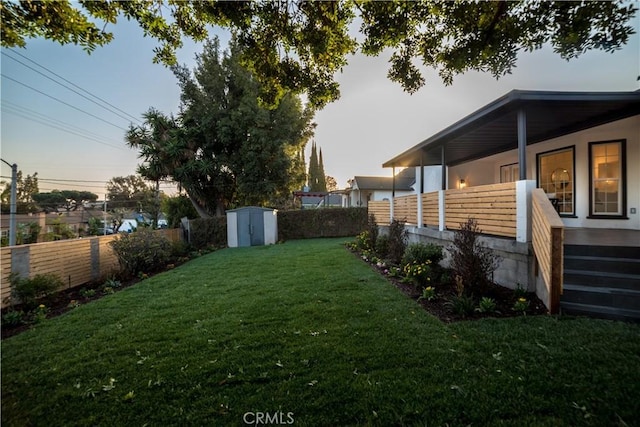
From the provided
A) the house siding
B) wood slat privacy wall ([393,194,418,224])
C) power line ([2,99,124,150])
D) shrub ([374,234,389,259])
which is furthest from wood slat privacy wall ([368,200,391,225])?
power line ([2,99,124,150])

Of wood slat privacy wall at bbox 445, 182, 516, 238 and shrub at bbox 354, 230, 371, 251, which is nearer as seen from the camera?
wood slat privacy wall at bbox 445, 182, 516, 238

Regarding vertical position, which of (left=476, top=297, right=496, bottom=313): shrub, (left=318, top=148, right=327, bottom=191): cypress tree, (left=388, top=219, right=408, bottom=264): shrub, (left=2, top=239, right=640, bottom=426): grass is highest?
(left=318, top=148, right=327, bottom=191): cypress tree

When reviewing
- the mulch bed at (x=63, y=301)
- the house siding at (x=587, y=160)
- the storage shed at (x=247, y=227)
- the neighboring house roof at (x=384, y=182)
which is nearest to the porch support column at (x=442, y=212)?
the house siding at (x=587, y=160)

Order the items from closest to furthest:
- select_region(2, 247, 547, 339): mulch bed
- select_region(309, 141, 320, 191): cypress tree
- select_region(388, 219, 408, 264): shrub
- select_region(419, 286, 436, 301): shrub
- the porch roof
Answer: select_region(2, 247, 547, 339): mulch bed, select_region(419, 286, 436, 301): shrub, the porch roof, select_region(388, 219, 408, 264): shrub, select_region(309, 141, 320, 191): cypress tree

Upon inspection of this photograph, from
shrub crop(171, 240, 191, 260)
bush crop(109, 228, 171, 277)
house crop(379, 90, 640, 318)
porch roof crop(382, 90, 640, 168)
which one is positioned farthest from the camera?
shrub crop(171, 240, 191, 260)

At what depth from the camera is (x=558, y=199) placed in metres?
7.77

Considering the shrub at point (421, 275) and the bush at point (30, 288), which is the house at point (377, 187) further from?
the bush at point (30, 288)

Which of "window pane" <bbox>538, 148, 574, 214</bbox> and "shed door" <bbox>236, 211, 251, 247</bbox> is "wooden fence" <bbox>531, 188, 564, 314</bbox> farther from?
"shed door" <bbox>236, 211, 251, 247</bbox>

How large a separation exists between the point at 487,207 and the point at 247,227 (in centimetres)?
1205

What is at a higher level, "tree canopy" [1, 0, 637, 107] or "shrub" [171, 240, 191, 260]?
"tree canopy" [1, 0, 637, 107]

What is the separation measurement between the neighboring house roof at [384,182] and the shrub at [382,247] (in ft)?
59.5

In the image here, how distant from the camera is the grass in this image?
2.08 metres

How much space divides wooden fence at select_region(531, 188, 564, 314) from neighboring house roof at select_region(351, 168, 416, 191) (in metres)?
22.8

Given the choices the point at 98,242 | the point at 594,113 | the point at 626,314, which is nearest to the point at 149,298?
the point at 98,242
